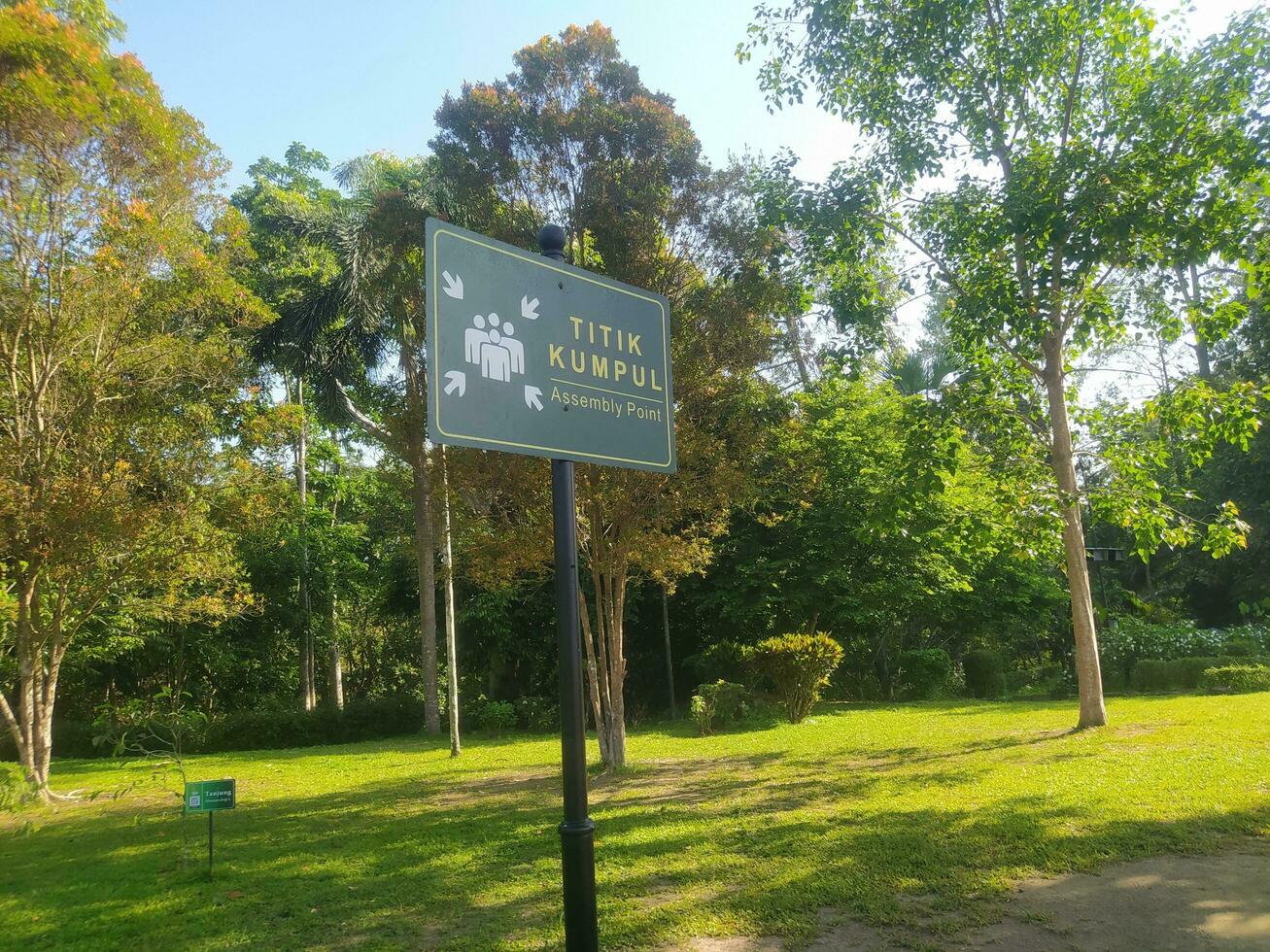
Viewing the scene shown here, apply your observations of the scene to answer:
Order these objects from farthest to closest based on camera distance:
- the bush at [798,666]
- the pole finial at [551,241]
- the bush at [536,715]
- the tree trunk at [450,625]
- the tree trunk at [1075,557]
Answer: the bush at [536,715] → the bush at [798,666] → the tree trunk at [450,625] → the tree trunk at [1075,557] → the pole finial at [551,241]

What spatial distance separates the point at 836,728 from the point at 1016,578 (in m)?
9.04

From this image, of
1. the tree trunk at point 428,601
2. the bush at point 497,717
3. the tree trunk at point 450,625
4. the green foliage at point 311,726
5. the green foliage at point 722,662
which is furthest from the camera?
the tree trunk at point 428,601

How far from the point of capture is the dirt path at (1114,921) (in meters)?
3.98

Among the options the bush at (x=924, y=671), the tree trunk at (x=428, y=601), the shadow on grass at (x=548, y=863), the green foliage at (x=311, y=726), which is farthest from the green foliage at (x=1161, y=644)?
the green foliage at (x=311, y=726)

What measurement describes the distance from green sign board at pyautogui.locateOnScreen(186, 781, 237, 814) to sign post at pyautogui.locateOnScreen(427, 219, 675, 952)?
3.68m

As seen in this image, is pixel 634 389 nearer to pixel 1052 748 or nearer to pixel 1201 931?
pixel 1201 931

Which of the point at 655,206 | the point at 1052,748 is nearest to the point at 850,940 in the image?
the point at 1052,748

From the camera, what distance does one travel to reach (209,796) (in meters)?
5.77

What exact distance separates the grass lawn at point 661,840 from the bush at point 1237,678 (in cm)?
328

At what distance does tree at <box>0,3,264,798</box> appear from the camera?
Answer: 9734mm

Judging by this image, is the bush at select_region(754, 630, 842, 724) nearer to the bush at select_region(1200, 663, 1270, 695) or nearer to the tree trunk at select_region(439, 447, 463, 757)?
the tree trunk at select_region(439, 447, 463, 757)

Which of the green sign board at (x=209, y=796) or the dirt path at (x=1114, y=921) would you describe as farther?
the green sign board at (x=209, y=796)

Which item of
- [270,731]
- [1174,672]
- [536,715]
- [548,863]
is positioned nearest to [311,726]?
[270,731]

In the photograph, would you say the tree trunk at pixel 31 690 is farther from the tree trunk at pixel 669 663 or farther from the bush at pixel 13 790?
the tree trunk at pixel 669 663
